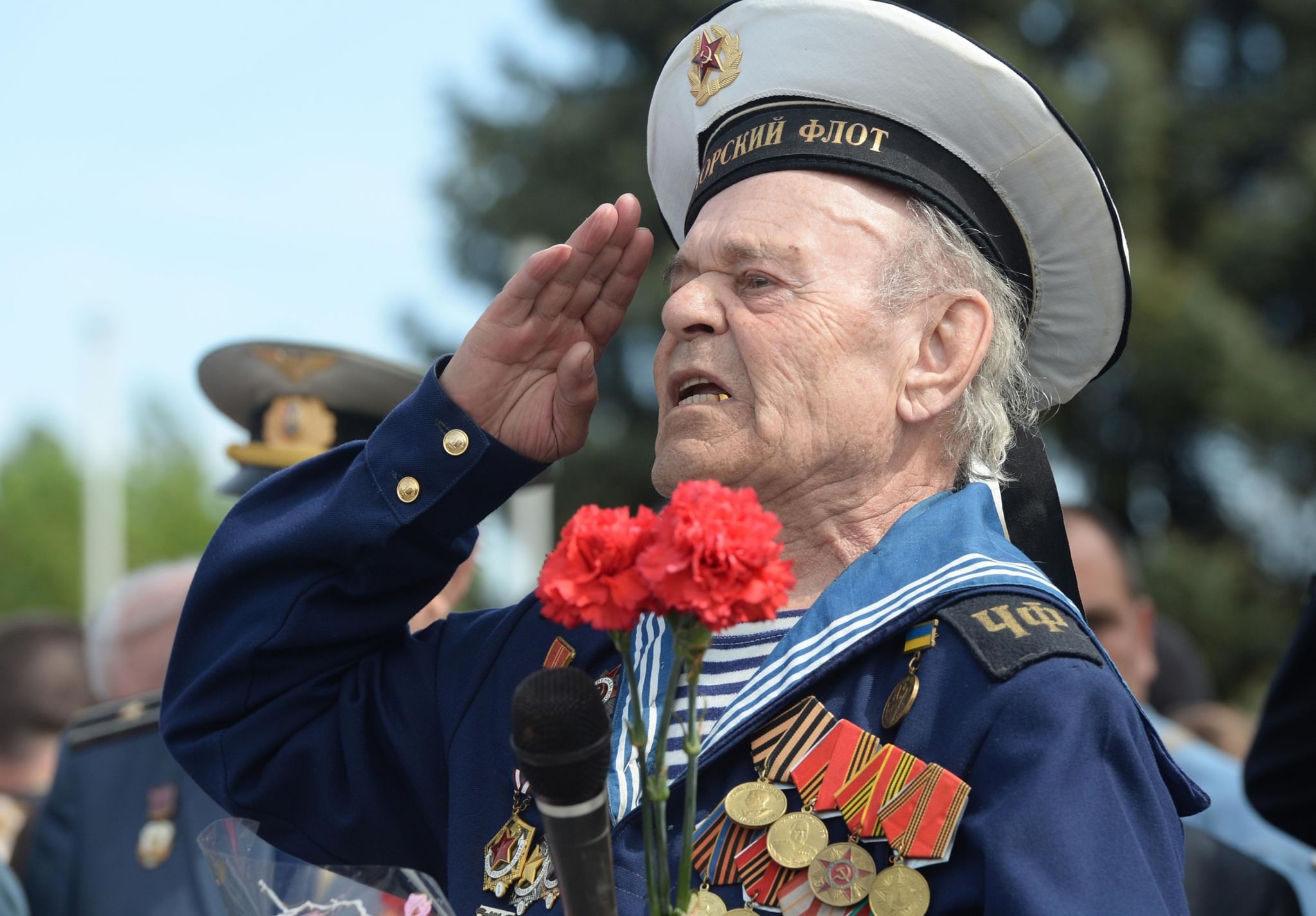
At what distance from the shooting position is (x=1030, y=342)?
2.95m

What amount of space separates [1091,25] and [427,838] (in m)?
15.7

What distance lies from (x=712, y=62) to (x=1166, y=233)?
15031mm

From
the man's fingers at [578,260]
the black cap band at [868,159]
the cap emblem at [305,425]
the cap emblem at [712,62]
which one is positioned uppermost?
the cap emblem at [712,62]

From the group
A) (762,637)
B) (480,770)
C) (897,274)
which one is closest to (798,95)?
(897,274)

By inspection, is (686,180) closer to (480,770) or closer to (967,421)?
(967,421)

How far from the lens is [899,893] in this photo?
1952 millimetres

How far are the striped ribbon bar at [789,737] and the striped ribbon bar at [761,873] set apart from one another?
99 millimetres

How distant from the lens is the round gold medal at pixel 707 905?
206 centimetres

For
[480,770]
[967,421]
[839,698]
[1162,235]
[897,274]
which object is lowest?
[480,770]

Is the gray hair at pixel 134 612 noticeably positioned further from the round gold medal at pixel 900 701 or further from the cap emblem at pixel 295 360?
the round gold medal at pixel 900 701

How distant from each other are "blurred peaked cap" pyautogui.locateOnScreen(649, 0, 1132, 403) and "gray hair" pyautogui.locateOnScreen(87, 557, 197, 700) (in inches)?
122

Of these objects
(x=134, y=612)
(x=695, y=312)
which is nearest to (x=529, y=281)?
(x=695, y=312)

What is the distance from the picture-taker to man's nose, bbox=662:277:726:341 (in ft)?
8.41

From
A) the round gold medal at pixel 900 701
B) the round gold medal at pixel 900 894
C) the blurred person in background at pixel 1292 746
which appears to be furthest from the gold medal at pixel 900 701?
the blurred person in background at pixel 1292 746
